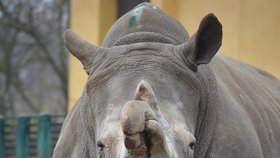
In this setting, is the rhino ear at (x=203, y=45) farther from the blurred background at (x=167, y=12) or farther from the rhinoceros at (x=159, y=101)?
the blurred background at (x=167, y=12)

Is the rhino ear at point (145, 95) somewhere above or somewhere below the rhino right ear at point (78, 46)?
below

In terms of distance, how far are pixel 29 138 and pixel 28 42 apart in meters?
13.1

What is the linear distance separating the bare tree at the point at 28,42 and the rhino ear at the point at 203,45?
1836 cm

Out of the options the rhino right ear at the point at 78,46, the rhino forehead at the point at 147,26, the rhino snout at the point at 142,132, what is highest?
the rhino forehead at the point at 147,26

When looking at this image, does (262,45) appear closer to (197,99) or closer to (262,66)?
(262,66)

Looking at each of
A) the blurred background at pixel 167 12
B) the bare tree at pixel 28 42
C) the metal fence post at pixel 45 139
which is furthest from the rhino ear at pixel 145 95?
the bare tree at pixel 28 42

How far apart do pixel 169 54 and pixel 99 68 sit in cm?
31

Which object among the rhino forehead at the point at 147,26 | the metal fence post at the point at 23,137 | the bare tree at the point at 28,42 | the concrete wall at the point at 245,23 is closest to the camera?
the rhino forehead at the point at 147,26

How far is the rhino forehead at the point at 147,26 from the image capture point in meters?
4.25

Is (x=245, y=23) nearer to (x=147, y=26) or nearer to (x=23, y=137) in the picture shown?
(x=23, y=137)

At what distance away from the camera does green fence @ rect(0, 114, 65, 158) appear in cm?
1030

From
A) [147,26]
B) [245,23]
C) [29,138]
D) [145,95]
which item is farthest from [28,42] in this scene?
[145,95]

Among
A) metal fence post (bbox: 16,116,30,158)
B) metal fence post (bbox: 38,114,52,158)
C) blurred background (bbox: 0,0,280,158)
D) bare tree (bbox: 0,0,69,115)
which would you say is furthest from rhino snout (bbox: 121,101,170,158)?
bare tree (bbox: 0,0,69,115)

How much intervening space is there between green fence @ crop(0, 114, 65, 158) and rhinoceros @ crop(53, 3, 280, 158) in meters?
5.52
